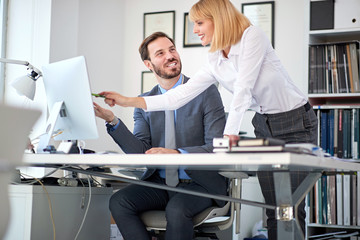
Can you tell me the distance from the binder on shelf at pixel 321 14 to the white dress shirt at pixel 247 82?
1.30m

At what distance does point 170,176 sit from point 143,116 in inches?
15.8

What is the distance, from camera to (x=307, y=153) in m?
1.36

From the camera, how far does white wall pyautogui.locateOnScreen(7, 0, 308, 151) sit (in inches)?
129

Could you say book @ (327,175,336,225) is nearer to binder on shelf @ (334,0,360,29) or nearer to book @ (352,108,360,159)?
book @ (352,108,360,159)

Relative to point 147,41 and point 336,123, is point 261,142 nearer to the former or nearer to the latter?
point 147,41

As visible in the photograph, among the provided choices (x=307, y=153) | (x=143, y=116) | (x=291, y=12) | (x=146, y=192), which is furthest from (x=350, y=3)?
(x=307, y=153)

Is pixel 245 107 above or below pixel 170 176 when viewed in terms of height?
above

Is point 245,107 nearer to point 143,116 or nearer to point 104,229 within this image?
point 143,116

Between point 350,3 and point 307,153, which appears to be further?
point 350,3

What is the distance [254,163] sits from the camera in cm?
124

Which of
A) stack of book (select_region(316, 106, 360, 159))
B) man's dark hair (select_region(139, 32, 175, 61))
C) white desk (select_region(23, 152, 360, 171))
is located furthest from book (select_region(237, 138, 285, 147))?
stack of book (select_region(316, 106, 360, 159))

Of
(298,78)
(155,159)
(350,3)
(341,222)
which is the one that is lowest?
(341,222)

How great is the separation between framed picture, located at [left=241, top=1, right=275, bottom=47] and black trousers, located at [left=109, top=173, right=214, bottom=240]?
5.87 ft

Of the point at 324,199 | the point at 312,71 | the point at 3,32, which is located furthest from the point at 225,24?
the point at 3,32
